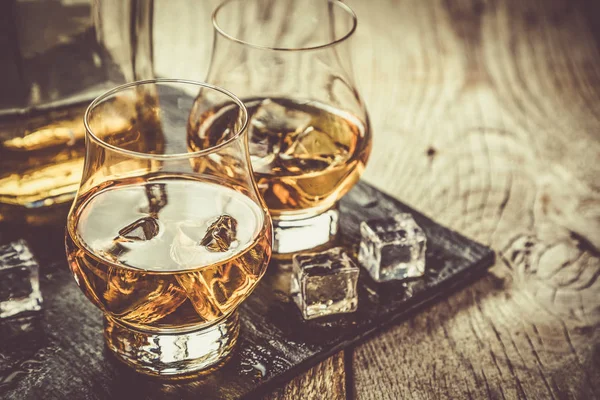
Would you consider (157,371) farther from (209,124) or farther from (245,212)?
(209,124)

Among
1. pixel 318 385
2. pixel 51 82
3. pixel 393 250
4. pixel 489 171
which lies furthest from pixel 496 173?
pixel 51 82

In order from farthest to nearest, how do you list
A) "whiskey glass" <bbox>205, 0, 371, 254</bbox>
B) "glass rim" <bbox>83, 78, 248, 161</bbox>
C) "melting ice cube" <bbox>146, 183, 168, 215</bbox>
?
"whiskey glass" <bbox>205, 0, 371, 254</bbox>, "melting ice cube" <bbox>146, 183, 168, 215</bbox>, "glass rim" <bbox>83, 78, 248, 161</bbox>

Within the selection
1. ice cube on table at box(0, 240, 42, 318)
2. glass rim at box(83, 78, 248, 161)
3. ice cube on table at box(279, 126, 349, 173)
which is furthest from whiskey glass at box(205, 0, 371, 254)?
ice cube on table at box(0, 240, 42, 318)

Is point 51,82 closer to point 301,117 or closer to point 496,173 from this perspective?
point 301,117

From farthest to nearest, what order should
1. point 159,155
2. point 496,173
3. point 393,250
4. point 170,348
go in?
point 496,173, point 393,250, point 170,348, point 159,155

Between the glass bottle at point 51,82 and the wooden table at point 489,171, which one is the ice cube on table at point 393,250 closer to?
the wooden table at point 489,171

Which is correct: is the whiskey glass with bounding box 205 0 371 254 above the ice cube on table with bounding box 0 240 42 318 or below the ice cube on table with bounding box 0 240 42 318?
above

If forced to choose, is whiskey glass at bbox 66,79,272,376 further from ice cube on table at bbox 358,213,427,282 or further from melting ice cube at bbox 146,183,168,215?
ice cube on table at bbox 358,213,427,282

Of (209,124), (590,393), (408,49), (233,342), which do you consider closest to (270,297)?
(233,342)
